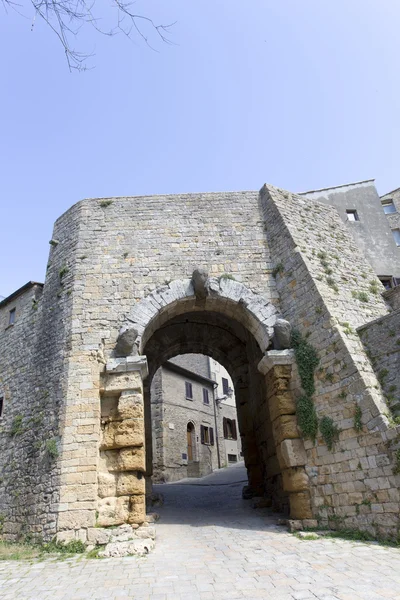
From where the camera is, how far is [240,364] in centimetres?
1220

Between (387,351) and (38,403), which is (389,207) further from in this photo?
(38,403)

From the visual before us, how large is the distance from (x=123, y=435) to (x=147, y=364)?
1.96 metres

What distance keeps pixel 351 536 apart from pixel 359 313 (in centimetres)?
388

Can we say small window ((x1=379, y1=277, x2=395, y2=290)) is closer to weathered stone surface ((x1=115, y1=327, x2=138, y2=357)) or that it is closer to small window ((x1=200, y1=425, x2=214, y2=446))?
weathered stone surface ((x1=115, y1=327, x2=138, y2=357))

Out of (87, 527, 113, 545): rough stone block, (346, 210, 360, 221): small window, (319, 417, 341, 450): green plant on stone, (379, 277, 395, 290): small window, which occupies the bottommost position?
(87, 527, 113, 545): rough stone block

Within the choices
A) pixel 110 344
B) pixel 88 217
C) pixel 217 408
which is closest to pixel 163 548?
pixel 110 344

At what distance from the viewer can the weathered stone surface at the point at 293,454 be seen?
6.89 meters

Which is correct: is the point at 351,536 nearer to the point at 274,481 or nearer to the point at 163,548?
the point at 163,548

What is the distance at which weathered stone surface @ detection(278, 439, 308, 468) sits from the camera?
22.6 feet

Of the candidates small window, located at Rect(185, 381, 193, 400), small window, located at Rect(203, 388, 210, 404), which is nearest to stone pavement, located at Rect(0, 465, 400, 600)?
small window, located at Rect(185, 381, 193, 400)

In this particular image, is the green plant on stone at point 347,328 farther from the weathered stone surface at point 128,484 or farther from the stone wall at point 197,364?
the stone wall at point 197,364

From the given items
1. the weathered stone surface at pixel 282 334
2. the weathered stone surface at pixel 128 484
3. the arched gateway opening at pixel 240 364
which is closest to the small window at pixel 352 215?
the arched gateway opening at pixel 240 364

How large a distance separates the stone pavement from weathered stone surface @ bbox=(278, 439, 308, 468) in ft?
3.56

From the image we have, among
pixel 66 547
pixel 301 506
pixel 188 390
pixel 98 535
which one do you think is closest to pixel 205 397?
pixel 188 390
